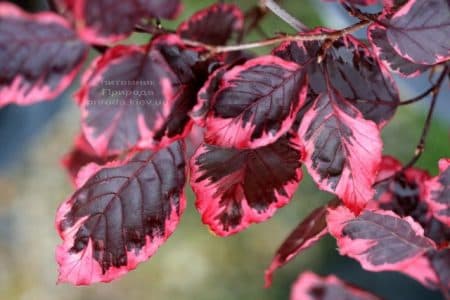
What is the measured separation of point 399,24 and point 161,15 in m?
0.26

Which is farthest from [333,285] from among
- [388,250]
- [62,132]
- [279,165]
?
[62,132]

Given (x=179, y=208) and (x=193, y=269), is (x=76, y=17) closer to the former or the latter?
(x=179, y=208)

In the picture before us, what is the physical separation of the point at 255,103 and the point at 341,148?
0.36 feet

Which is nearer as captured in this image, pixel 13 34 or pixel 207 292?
pixel 13 34

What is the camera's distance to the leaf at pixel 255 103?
0.55 meters

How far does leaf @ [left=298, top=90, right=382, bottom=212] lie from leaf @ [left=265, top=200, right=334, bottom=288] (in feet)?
0.34

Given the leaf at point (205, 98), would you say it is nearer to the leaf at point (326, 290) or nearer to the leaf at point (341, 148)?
the leaf at point (341, 148)

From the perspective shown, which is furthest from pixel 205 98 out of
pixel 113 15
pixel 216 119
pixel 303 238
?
pixel 303 238

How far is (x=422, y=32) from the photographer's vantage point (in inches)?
23.1

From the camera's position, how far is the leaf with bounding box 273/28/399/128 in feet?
1.99

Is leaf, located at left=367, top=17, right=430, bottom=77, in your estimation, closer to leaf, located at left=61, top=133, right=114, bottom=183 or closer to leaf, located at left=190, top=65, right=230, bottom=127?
leaf, located at left=190, top=65, right=230, bottom=127

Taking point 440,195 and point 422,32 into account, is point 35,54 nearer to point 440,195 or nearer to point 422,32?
point 422,32

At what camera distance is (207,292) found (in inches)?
65.5

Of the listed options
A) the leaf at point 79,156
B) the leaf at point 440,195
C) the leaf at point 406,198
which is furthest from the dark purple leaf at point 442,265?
the leaf at point 79,156
